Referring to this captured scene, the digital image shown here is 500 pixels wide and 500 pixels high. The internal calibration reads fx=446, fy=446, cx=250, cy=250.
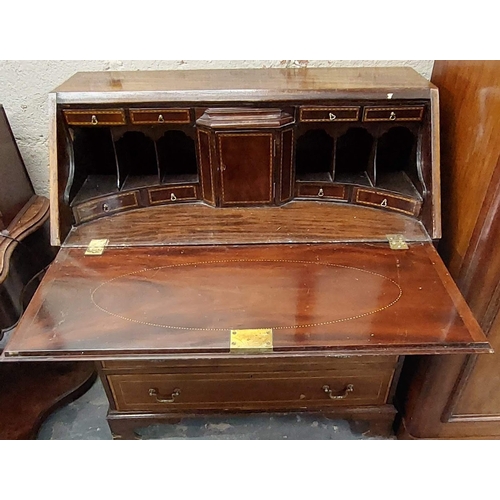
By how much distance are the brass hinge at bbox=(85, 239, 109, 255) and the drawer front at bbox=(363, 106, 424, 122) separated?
792 millimetres

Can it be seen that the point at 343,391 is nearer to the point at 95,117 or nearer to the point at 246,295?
the point at 246,295

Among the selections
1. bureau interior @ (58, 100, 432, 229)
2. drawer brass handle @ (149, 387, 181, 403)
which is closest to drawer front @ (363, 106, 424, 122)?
bureau interior @ (58, 100, 432, 229)

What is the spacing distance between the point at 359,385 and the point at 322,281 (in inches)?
17.7

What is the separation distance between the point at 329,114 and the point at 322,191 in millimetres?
249

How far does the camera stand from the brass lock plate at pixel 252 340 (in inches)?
36.8

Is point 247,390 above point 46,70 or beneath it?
beneath

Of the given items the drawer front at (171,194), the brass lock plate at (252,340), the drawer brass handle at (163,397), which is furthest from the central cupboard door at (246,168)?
the drawer brass handle at (163,397)

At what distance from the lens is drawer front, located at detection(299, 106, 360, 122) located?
1.20 meters

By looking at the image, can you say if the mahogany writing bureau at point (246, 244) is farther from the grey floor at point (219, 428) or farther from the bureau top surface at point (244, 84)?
the grey floor at point (219, 428)

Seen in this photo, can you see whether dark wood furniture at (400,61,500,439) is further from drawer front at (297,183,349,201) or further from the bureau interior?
drawer front at (297,183,349,201)

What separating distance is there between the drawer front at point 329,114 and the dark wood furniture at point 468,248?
29cm

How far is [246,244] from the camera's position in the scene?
4.06ft

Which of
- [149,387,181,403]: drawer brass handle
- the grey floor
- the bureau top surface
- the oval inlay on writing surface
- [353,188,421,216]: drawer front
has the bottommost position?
the grey floor

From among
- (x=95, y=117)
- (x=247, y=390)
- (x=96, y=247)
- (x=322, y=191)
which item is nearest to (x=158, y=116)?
(x=95, y=117)
